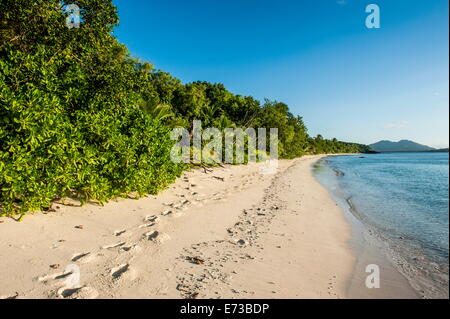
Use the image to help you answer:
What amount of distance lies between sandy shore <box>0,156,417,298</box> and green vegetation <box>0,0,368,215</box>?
0.76 meters

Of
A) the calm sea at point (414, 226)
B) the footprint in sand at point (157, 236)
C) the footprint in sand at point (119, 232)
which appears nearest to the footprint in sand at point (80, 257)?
the footprint in sand at point (119, 232)

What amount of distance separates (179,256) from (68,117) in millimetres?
4054

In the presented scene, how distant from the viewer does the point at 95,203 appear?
627 centimetres

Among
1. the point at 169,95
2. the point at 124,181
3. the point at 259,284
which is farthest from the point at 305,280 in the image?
the point at 169,95

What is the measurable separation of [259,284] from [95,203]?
4.84 meters

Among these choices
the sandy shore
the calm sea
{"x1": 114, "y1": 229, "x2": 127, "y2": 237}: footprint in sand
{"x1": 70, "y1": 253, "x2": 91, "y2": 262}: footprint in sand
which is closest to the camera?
the sandy shore

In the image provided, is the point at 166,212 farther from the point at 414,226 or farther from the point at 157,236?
the point at 414,226

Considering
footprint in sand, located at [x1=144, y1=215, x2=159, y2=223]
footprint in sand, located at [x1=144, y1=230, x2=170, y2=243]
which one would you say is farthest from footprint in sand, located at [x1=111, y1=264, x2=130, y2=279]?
footprint in sand, located at [x1=144, y1=215, x2=159, y2=223]

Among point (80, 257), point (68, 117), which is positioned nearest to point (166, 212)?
point (80, 257)

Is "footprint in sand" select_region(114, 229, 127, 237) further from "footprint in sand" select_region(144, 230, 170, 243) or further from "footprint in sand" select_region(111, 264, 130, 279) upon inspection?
"footprint in sand" select_region(111, 264, 130, 279)

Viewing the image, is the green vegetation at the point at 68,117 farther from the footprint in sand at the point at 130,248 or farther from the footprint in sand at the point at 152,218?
the footprint in sand at the point at 130,248

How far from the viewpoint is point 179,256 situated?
425 cm

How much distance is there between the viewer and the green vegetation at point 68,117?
4.38 meters

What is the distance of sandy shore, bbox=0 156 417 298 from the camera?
10.7 feet
